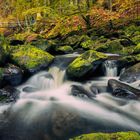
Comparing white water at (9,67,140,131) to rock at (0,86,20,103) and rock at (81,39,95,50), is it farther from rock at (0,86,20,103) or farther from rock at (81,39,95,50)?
rock at (81,39,95,50)

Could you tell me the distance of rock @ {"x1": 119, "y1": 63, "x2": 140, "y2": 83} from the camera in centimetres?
1000

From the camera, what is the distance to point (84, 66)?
34.2 feet

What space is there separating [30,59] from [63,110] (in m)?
3.70

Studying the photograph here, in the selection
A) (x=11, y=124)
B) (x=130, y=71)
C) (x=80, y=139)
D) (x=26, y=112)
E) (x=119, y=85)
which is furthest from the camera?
(x=130, y=71)

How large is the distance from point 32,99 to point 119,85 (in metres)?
2.90

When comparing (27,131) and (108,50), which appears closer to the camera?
(27,131)

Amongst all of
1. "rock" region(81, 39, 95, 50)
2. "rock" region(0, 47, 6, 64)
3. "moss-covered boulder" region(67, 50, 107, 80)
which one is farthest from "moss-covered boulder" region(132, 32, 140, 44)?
"rock" region(0, 47, 6, 64)

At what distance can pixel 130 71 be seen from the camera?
10398mm

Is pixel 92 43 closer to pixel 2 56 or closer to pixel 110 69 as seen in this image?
pixel 110 69

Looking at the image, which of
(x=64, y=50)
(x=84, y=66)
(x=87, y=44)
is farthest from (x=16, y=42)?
(x=84, y=66)

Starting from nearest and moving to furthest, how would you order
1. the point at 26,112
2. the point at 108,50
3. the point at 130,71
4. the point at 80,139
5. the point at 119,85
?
the point at 80,139 < the point at 26,112 < the point at 119,85 < the point at 130,71 < the point at 108,50

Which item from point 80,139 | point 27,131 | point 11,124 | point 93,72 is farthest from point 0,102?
point 80,139

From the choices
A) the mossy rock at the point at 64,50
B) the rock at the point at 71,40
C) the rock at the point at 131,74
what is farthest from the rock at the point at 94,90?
the rock at the point at 71,40

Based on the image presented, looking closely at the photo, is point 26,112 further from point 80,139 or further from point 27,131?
point 80,139
